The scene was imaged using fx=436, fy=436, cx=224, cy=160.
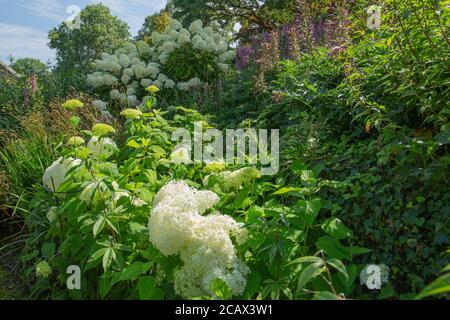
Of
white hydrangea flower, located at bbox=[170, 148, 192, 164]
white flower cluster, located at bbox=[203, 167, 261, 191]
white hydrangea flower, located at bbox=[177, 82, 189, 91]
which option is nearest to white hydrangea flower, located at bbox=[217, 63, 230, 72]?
white hydrangea flower, located at bbox=[177, 82, 189, 91]

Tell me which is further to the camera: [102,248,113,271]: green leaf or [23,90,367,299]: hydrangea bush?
[102,248,113,271]: green leaf

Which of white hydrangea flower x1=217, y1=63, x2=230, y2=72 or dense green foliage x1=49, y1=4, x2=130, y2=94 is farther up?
dense green foliage x1=49, y1=4, x2=130, y2=94

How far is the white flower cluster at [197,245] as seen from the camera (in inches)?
71.9

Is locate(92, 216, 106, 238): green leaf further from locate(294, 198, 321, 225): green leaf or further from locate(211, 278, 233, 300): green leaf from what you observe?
locate(294, 198, 321, 225): green leaf

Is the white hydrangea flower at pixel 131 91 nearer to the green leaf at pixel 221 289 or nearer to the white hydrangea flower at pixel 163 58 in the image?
the white hydrangea flower at pixel 163 58

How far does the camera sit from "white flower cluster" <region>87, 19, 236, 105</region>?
677 centimetres

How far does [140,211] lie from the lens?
233 centimetres

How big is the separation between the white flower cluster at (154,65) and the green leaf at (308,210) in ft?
15.3

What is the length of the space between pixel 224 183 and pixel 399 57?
142 centimetres

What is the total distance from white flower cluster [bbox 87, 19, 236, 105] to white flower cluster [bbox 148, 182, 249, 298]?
185 inches

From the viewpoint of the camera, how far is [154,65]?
7.17m

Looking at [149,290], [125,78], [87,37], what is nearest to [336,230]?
[149,290]

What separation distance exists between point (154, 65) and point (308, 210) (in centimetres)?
568

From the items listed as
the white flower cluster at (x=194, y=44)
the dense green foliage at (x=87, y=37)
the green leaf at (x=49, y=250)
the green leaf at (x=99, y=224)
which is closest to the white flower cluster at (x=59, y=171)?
the green leaf at (x=49, y=250)
